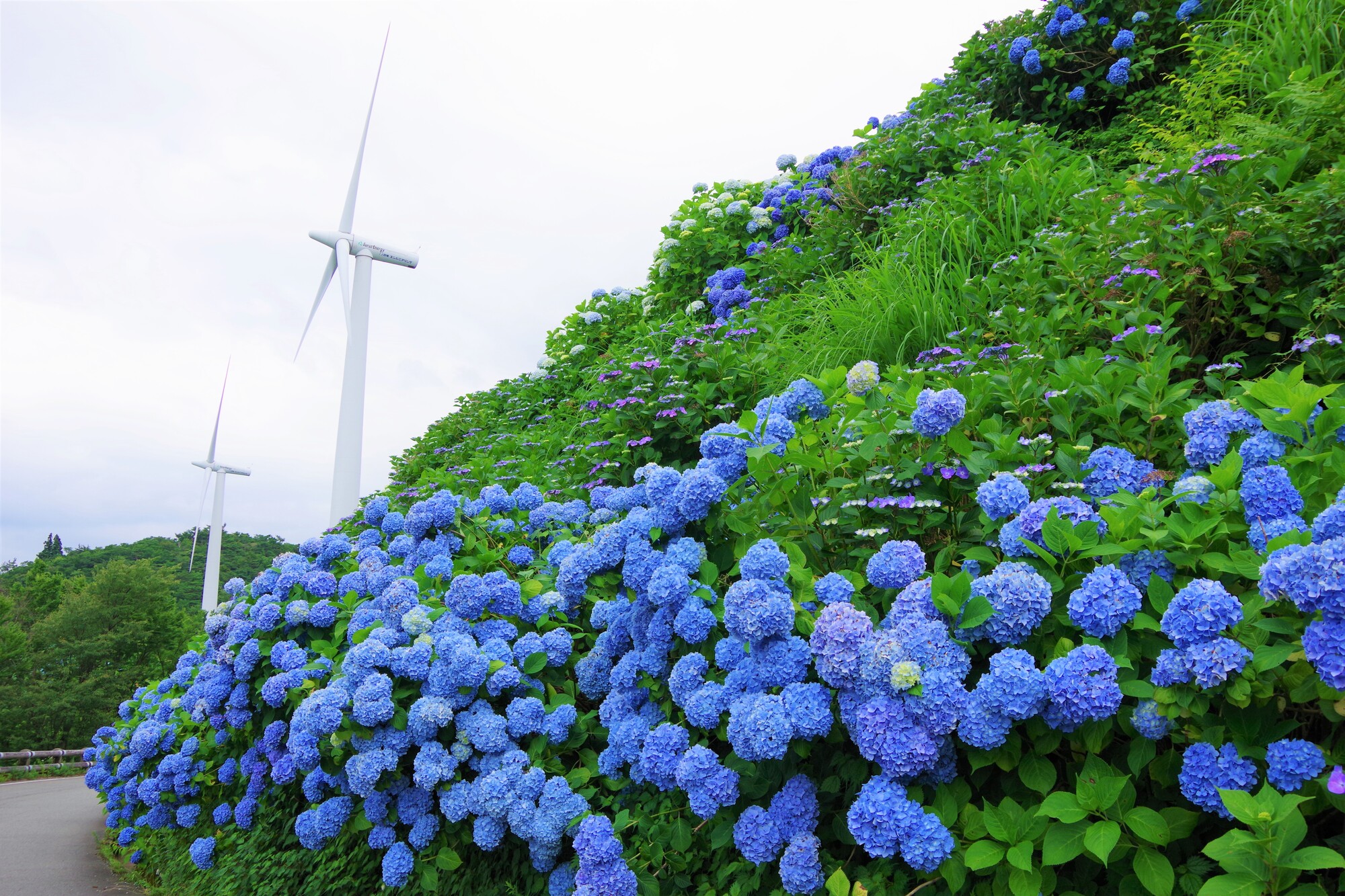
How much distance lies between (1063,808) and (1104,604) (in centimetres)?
49

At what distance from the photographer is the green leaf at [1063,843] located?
185 centimetres

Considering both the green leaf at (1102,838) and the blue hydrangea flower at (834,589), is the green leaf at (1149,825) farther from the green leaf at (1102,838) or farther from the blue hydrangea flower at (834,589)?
the blue hydrangea flower at (834,589)

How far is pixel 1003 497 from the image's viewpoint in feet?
7.77

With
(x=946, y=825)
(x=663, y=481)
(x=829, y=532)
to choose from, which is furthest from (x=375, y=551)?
(x=946, y=825)

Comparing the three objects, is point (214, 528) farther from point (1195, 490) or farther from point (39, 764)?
point (1195, 490)

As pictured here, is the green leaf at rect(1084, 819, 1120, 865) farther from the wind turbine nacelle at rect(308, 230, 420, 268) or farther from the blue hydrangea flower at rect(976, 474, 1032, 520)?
the wind turbine nacelle at rect(308, 230, 420, 268)

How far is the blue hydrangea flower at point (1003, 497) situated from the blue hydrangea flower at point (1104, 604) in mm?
367

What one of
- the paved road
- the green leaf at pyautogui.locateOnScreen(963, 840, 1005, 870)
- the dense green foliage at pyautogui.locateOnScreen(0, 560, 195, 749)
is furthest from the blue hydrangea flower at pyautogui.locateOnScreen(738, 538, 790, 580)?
the dense green foliage at pyautogui.locateOnScreen(0, 560, 195, 749)

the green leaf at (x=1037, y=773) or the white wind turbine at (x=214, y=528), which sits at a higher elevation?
the white wind turbine at (x=214, y=528)

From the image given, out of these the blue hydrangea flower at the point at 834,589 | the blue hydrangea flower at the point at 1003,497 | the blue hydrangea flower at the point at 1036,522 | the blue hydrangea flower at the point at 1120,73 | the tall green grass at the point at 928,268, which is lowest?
the blue hydrangea flower at the point at 834,589

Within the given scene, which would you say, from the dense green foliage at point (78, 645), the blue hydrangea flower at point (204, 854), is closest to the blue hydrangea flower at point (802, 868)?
the blue hydrangea flower at point (204, 854)

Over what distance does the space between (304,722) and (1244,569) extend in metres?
3.36

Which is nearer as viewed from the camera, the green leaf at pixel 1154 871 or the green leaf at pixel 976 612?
the green leaf at pixel 1154 871

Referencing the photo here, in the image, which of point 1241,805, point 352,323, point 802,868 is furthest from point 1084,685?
point 352,323
